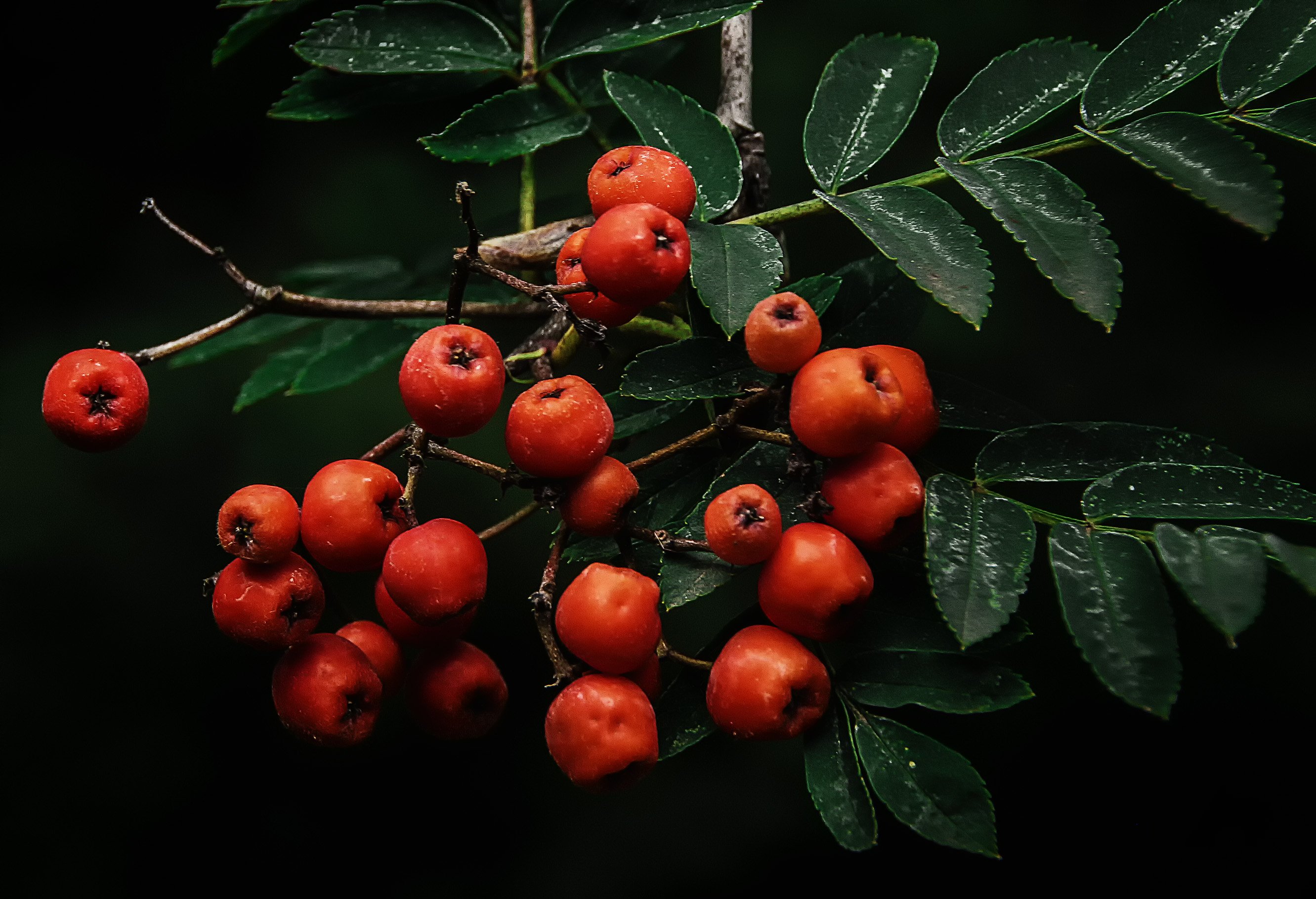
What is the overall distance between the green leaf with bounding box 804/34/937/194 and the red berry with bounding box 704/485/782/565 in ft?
1.16

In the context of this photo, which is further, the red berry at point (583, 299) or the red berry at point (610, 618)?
the red berry at point (583, 299)

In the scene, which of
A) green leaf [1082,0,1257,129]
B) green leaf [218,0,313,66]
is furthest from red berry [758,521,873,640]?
green leaf [218,0,313,66]

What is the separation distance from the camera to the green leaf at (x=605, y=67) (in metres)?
1.14

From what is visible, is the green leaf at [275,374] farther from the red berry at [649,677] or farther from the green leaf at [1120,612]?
the green leaf at [1120,612]

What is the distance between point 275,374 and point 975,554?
0.90 m

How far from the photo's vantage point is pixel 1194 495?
27.5 inches

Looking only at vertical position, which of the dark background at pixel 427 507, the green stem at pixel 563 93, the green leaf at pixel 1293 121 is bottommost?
the dark background at pixel 427 507

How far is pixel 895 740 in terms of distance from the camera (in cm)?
74

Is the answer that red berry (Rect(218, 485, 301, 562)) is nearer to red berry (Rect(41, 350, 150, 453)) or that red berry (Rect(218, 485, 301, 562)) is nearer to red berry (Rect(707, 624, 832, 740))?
red berry (Rect(41, 350, 150, 453))

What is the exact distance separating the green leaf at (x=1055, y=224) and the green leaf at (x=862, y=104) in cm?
9

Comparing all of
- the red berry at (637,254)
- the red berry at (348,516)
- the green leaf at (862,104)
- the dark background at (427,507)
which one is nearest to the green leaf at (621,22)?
the green leaf at (862,104)

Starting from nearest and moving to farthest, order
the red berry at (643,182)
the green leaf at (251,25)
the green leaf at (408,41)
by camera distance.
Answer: the red berry at (643,182), the green leaf at (408,41), the green leaf at (251,25)

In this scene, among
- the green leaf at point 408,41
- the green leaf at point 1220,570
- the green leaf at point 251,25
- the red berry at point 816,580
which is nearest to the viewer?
the green leaf at point 1220,570

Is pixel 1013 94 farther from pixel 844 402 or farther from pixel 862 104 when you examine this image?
pixel 844 402
